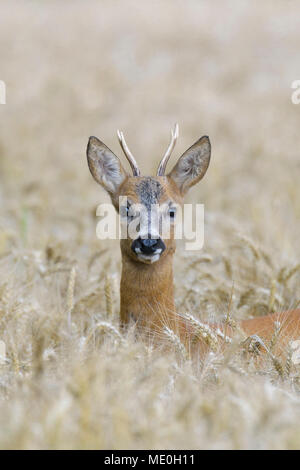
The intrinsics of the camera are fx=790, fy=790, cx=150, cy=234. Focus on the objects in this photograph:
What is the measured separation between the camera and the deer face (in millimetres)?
5562

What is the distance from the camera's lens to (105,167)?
245 inches

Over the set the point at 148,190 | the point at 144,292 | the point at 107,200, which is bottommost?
the point at 144,292

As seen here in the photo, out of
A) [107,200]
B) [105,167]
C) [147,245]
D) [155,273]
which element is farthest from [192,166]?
[107,200]

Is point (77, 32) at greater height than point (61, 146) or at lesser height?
greater

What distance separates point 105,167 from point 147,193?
54 centimetres

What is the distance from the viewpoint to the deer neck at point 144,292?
5.81 meters

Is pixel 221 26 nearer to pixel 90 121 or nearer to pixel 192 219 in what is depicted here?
pixel 90 121

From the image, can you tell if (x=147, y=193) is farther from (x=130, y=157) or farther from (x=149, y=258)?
(x=149, y=258)

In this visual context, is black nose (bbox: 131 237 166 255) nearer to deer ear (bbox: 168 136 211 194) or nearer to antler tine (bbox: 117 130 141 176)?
antler tine (bbox: 117 130 141 176)

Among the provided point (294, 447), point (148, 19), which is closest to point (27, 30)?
point (148, 19)

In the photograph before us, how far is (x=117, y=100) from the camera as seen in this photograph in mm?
16734

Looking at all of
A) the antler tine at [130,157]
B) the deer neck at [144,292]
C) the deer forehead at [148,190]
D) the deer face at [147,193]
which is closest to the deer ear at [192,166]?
the deer face at [147,193]

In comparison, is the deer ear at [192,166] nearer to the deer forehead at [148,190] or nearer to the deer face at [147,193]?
the deer face at [147,193]

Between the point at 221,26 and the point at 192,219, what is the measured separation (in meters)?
11.7
